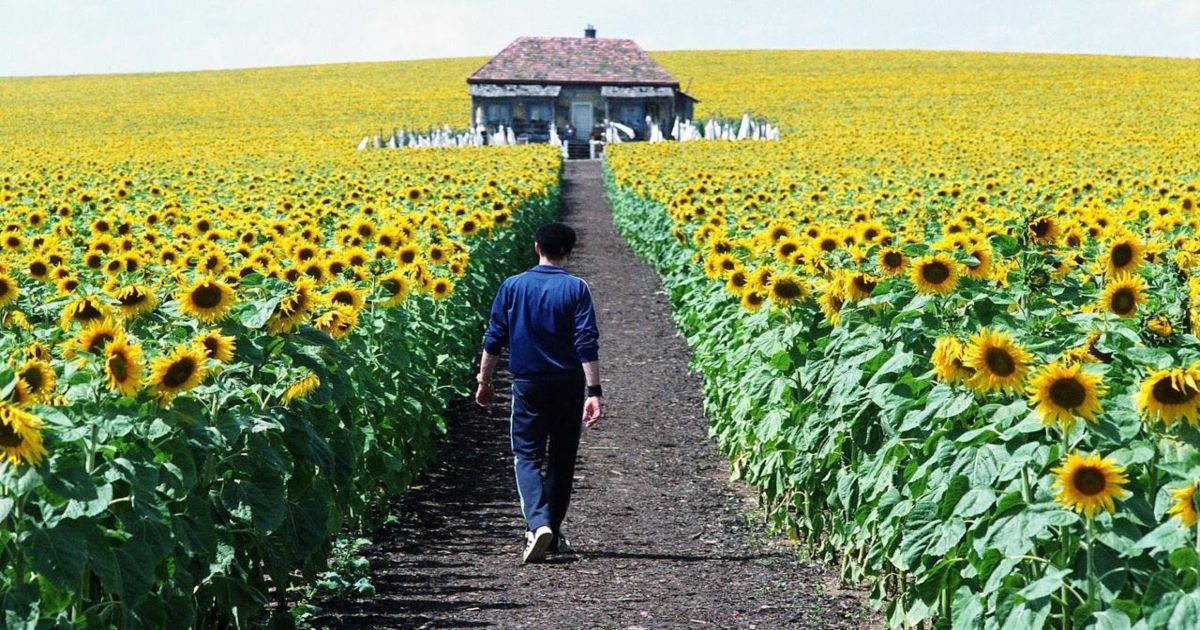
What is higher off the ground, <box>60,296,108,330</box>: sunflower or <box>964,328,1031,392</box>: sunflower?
<box>60,296,108,330</box>: sunflower

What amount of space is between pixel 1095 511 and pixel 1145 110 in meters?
65.4

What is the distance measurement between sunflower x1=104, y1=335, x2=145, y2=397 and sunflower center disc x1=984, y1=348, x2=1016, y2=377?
2.56 metres

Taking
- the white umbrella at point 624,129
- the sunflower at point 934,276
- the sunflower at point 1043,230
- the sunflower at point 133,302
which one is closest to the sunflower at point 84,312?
the sunflower at point 133,302

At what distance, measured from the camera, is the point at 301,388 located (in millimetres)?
5707

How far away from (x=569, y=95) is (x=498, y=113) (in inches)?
118

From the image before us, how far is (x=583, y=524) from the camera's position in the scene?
328 inches

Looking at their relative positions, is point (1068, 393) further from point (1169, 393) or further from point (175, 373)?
point (175, 373)

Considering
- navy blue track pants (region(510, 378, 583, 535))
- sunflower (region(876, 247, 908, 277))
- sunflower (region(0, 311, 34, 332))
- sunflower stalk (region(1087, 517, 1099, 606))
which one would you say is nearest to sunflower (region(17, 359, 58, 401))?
sunflower (region(0, 311, 34, 332))

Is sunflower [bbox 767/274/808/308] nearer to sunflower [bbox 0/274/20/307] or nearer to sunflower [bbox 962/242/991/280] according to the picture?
sunflower [bbox 962/242/991/280]

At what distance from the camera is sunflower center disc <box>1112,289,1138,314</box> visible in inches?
212

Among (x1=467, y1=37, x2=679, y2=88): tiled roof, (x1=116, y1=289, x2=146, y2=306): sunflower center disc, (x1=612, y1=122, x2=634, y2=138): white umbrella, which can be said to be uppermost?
(x1=116, y1=289, x2=146, y2=306): sunflower center disc

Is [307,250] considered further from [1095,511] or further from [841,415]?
[1095,511]

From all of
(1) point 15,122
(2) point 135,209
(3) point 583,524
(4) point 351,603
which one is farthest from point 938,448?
(1) point 15,122

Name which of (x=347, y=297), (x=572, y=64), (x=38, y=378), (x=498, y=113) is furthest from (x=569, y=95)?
(x=38, y=378)
